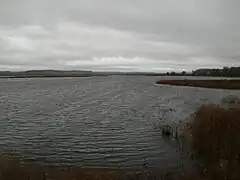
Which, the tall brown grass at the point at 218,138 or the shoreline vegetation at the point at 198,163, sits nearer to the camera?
the shoreline vegetation at the point at 198,163

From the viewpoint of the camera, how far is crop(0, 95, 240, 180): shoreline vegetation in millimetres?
10297

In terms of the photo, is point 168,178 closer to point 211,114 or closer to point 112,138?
point 211,114

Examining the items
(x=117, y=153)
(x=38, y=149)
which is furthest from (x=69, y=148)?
(x=117, y=153)

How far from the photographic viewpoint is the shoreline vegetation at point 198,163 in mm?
10297

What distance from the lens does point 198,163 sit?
1409cm

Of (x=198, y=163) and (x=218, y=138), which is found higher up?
(x=218, y=138)

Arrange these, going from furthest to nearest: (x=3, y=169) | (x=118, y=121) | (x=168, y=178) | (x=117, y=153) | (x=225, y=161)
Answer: (x=118, y=121) → (x=117, y=153) → (x=225, y=161) → (x=168, y=178) → (x=3, y=169)

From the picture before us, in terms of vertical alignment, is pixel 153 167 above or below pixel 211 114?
below

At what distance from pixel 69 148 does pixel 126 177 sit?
7338mm

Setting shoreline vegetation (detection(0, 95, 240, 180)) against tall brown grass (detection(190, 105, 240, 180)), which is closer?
shoreline vegetation (detection(0, 95, 240, 180))

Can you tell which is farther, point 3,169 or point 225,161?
point 225,161

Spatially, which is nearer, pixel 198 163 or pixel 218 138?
pixel 198 163

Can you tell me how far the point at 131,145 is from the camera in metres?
18.6

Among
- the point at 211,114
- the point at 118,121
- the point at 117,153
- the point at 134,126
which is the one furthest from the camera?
the point at 118,121
